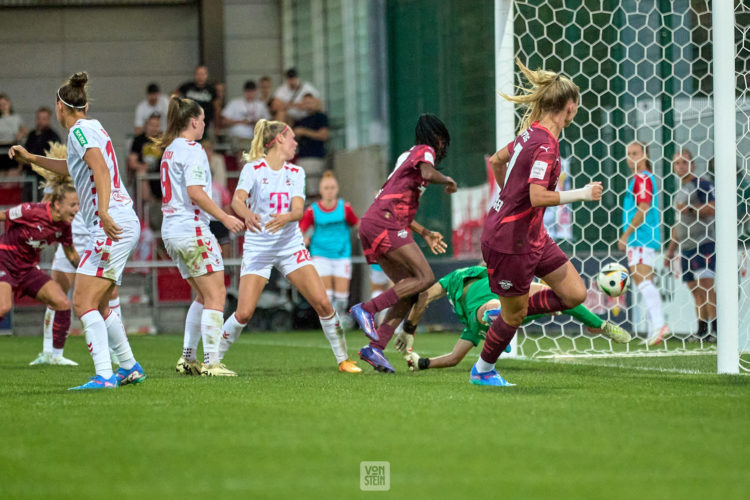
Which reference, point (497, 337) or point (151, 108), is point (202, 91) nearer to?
point (151, 108)

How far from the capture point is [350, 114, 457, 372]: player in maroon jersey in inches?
338

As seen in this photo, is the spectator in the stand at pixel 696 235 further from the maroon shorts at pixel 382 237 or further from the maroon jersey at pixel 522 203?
the maroon jersey at pixel 522 203

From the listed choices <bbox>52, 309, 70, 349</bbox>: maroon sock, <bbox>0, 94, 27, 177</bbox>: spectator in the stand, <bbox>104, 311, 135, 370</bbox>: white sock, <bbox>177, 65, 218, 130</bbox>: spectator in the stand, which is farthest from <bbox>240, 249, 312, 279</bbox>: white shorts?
<bbox>0, 94, 27, 177</bbox>: spectator in the stand

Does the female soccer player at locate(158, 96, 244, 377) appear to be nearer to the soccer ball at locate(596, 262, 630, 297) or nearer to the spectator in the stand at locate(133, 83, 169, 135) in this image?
the soccer ball at locate(596, 262, 630, 297)

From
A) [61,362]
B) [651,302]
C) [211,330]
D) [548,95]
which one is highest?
[548,95]

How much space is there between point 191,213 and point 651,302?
540 centimetres

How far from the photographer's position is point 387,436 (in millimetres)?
4988

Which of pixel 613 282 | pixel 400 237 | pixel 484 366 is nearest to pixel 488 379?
pixel 484 366

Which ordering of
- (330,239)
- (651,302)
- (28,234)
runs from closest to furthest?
(28,234) < (651,302) < (330,239)

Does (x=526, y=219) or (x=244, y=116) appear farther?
(x=244, y=116)

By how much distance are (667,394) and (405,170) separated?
2898 mm

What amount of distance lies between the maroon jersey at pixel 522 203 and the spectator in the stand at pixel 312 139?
12.6m

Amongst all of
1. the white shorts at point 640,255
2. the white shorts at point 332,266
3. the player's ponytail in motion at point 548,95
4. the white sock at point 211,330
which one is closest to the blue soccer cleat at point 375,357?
the white sock at point 211,330

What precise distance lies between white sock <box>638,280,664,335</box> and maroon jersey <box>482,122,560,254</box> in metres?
5.14
